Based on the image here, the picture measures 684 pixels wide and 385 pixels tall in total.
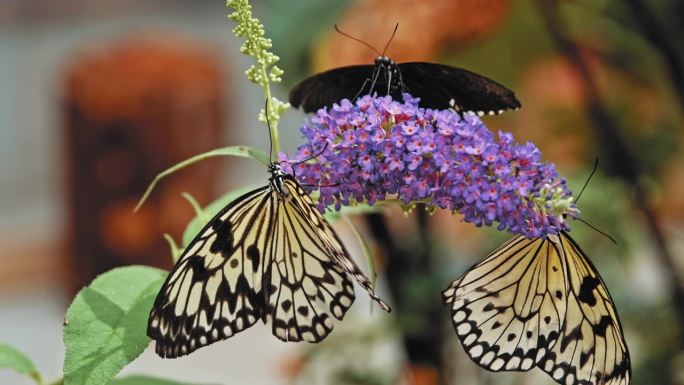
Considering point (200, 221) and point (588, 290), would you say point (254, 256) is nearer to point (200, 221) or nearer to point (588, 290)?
point (200, 221)

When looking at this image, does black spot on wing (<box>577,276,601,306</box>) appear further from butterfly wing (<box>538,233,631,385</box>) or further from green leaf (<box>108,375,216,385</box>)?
green leaf (<box>108,375,216,385</box>)

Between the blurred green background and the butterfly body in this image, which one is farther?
the blurred green background

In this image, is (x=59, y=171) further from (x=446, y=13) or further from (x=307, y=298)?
(x=307, y=298)

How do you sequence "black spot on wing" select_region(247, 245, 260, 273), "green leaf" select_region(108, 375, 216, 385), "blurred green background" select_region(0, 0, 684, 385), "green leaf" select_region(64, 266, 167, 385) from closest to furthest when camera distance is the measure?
"green leaf" select_region(64, 266, 167, 385) → "black spot on wing" select_region(247, 245, 260, 273) → "green leaf" select_region(108, 375, 216, 385) → "blurred green background" select_region(0, 0, 684, 385)

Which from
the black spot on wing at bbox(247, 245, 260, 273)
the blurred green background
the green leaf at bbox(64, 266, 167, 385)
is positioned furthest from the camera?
the blurred green background

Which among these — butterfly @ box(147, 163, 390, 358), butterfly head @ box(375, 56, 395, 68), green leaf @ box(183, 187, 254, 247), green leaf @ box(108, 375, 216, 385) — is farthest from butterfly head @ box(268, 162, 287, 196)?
green leaf @ box(108, 375, 216, 385)

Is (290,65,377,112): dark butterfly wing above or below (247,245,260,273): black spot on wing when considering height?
above

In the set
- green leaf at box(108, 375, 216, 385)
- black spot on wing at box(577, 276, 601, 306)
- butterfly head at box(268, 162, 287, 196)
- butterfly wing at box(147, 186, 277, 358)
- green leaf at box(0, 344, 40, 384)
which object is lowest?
green leaf at box(0, 344, 40, 384)
